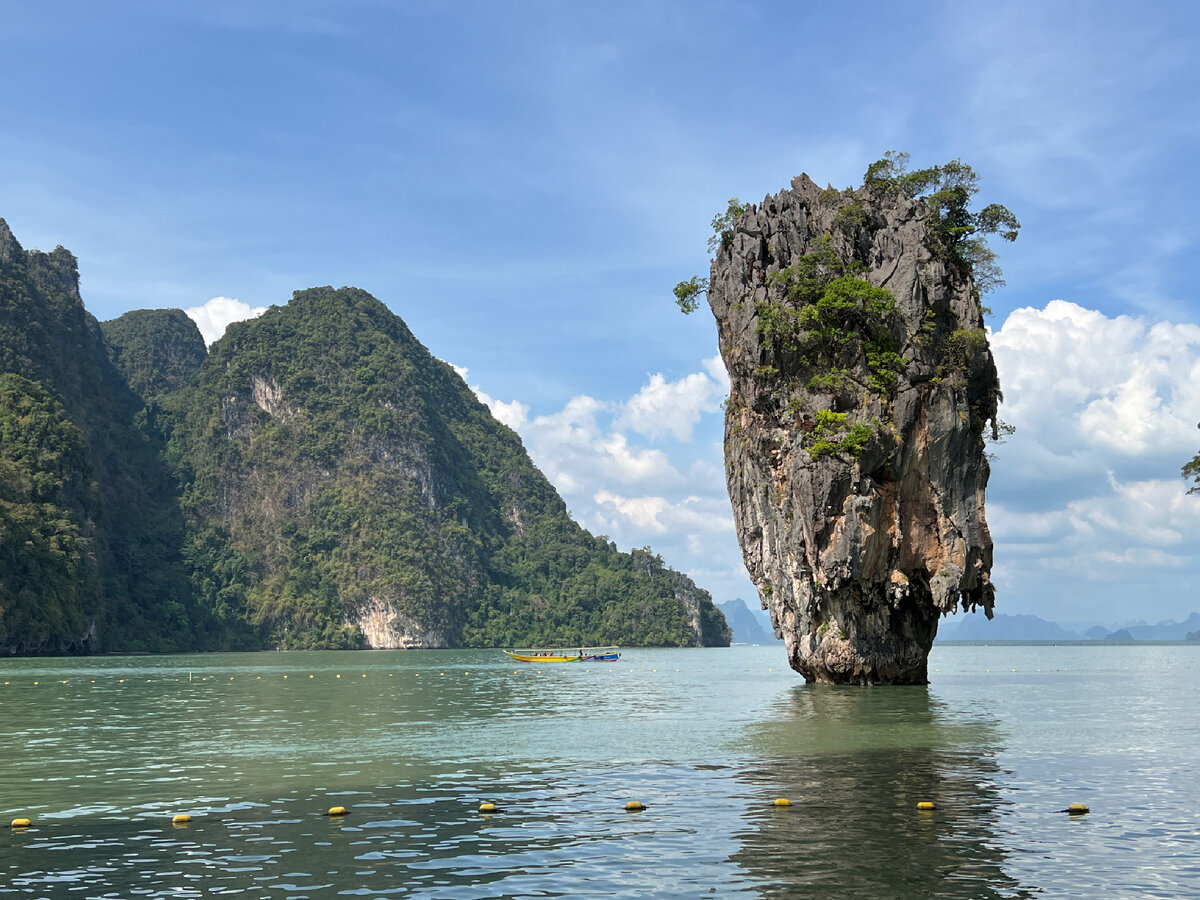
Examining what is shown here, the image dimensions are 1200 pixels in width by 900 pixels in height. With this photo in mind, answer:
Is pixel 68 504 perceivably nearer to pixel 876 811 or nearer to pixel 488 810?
pixel 488 810

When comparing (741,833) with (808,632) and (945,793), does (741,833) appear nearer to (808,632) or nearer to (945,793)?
(945,793)

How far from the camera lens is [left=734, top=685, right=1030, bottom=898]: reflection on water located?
43.1 ft

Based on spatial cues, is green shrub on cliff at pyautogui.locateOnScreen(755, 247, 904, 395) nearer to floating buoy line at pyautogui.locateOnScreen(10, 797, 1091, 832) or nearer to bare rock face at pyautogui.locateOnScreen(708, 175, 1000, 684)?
bare rock face at pyautogui.locateOnScreen(708, 175, 1000, 684)

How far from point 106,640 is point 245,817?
129402 mm

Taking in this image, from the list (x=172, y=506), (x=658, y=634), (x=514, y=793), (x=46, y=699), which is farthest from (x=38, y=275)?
(x=514, y=793)

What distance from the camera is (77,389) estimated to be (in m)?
177

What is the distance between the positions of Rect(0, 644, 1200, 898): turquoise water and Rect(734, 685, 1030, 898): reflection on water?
0.19ft

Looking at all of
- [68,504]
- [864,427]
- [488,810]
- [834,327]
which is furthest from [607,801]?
[68,504]

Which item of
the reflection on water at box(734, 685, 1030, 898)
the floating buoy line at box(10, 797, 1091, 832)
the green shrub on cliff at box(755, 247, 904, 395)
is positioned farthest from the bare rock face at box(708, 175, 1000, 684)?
the floating buoy line at box(10, 797, 1091, 832)

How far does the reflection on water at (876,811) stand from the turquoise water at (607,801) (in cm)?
6

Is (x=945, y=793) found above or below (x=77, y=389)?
below

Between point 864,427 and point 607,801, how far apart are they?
1028 inches

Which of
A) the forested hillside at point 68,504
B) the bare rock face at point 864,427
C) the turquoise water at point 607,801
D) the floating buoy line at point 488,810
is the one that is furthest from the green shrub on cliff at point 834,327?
the forested hillside at point 68,504

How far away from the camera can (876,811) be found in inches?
685
